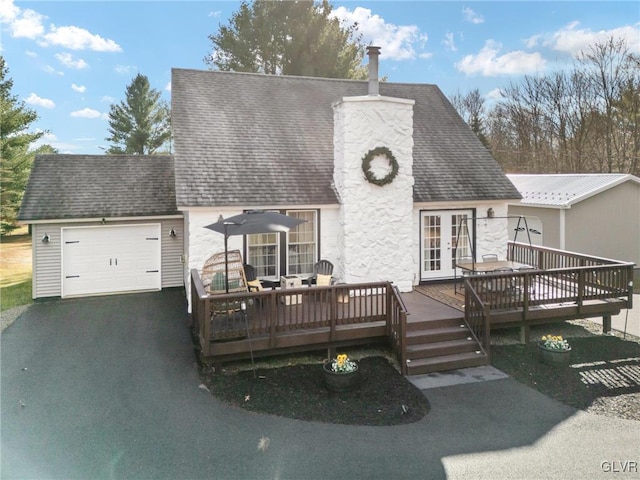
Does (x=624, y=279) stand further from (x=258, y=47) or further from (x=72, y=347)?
(x=258, y=47)

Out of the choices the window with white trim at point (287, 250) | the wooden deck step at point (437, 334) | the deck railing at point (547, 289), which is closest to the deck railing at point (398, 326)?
the wooden deck step at point (437, 334)

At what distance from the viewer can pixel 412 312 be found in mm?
9367

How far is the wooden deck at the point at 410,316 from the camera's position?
778 centimetres

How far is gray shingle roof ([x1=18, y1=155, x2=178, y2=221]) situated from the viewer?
12.9 metres

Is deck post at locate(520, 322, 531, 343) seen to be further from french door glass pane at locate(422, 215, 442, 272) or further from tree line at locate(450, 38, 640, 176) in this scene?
tree line at locate(450, 38, 640, 176)

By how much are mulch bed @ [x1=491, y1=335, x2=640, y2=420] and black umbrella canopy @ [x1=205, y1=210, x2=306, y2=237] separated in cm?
493

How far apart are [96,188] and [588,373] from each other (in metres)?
14.0

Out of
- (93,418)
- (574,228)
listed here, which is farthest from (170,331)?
(574,228)

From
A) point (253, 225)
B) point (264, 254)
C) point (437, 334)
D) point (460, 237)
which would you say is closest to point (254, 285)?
Result: point (264, 254)

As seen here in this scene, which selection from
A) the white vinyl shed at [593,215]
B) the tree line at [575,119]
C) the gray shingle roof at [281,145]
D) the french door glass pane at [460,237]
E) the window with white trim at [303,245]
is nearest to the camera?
the gray shingle roof at [281,145]

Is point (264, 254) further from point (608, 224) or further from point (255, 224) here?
point (608, 224)

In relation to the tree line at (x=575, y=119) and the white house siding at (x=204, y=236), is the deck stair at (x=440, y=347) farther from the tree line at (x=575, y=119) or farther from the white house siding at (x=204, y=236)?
the tree line at (x=575, y=119)

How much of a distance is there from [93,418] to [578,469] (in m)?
6.42

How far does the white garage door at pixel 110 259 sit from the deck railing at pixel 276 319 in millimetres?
6078
